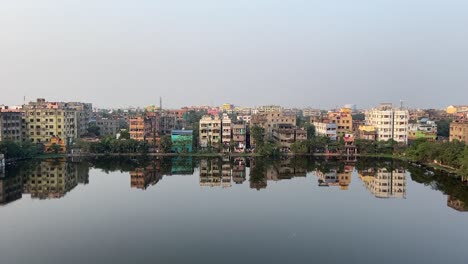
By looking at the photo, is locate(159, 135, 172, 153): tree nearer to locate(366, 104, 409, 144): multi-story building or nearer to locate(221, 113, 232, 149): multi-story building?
locate(221, 113, 232, 149): multi-story building

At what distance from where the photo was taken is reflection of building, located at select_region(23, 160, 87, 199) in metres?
17.2

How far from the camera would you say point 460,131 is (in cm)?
2877

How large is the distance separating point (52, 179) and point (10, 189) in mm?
2626

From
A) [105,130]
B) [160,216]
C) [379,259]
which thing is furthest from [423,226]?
[105,130]

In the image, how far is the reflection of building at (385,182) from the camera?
56.6ft

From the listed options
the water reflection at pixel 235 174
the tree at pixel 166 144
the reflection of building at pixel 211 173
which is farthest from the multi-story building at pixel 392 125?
the tree at pixel 166 144

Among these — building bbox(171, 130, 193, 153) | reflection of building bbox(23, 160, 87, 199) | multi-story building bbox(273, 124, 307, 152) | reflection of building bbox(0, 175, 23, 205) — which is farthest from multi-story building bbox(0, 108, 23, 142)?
multi-story building bbox(273, 124, 307, 152)

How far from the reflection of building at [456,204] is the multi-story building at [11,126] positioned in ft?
81.9

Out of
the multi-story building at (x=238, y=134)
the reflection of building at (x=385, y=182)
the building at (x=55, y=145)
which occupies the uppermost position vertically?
the multi-story building at (x=238, y=134)

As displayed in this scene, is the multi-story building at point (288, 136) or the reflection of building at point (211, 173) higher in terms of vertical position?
the multi-story building at point (288, 136)

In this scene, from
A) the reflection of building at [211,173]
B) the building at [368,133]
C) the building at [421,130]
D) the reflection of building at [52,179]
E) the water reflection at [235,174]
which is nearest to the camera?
the reflection of building at [52,179]

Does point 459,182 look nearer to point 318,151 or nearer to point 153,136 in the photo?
point 318,151

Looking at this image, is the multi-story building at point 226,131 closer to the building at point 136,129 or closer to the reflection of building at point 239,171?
the reflection of building at point 239,171

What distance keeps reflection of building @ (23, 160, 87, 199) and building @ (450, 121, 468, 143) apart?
2337cm
